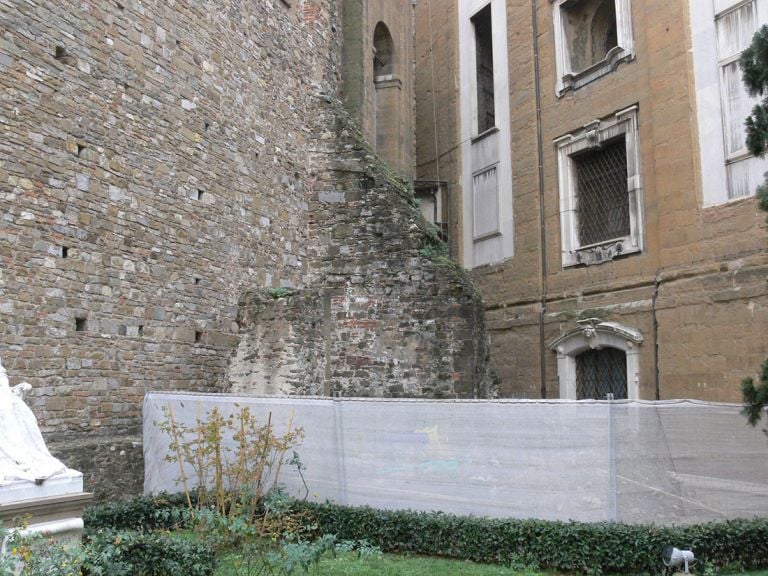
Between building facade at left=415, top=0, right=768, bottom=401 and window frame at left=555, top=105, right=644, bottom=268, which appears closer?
building facade at left=415, top=0, right=768, bottom=401

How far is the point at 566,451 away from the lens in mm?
6645

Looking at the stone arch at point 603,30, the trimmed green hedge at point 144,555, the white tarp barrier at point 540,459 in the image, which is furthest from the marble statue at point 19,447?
the stone arch at point 603,30

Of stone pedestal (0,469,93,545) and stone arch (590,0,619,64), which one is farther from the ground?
stone arch (590,0,619,64)

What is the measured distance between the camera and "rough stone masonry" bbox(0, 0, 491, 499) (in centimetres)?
783

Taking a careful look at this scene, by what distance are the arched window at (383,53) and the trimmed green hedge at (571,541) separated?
1195 centimetres

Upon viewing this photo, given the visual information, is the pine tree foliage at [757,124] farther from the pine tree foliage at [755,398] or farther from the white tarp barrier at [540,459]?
the white tarp barrier at [540,459]

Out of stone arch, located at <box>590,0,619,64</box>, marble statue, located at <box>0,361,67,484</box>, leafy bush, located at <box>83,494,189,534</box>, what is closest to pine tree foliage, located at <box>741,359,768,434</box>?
leafy bush, located at <box>83,494,189,534</box>

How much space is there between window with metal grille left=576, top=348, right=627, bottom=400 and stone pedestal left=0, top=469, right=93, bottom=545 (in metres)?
9.20

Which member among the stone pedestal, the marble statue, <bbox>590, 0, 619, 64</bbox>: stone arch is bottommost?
the stone pedestal

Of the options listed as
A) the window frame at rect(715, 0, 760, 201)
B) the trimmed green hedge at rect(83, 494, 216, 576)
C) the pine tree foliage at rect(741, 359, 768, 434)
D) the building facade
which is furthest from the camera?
the building facade

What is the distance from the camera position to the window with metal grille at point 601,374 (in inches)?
490

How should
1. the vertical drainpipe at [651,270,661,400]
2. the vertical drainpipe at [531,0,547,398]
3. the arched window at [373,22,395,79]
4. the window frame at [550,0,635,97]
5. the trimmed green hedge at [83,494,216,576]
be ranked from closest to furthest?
the trimmed green hedge at [83,494,216,576] → the vertical drainpipe at [651,270,661,400] → the window frame at [550,0,635,97] → the vertical drainpipe at [531,0,547,398] → the arched window at [373,22,395,79]

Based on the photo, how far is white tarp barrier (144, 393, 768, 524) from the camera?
21.2 feet

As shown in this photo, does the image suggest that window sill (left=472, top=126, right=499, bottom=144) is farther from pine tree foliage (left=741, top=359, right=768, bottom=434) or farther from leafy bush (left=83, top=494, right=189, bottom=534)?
leafy bush (left=83, top=494, right=189, bottom=534)
